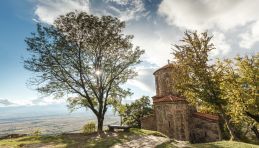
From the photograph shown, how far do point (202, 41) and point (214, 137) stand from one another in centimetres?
1502

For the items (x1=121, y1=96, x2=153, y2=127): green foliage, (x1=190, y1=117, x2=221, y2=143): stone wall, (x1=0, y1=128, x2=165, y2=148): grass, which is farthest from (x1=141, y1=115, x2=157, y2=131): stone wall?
(x1=0, y1=128, x2=165, y2=148): grass

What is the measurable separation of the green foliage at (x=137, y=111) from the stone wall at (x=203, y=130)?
21657 millimetres

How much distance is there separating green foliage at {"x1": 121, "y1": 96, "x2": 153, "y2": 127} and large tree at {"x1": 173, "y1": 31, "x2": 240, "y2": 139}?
99.9 ft

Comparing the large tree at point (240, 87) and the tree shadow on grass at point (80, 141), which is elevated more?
the large tree at point (240, 87)

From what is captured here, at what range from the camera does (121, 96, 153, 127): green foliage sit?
50.6 meters

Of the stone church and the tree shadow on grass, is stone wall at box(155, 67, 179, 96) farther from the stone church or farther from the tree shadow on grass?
the tree shadow on grass

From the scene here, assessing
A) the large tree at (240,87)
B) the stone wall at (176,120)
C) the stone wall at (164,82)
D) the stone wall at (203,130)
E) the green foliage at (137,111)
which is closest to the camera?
the large tree at (240,87)

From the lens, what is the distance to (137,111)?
5262 cm

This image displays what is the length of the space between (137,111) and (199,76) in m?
34.2

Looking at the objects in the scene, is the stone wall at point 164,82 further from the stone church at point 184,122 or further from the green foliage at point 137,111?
the green foliage at point 137,111

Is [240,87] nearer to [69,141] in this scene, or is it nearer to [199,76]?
[199,76]

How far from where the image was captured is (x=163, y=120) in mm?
31297

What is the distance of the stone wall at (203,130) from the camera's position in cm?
2817

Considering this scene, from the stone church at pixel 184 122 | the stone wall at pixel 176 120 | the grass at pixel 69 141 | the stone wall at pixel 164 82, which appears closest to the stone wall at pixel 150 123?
the stone church at pixel 184 122
